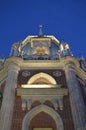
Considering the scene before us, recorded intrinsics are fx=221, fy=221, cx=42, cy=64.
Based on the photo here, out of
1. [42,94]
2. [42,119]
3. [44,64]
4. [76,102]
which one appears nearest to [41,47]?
[44,64]

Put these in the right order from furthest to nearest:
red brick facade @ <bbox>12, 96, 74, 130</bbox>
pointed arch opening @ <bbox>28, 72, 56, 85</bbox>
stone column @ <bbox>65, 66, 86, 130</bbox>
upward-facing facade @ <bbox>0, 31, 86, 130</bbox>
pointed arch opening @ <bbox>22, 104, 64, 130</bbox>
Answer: pointed arch opening @ <bbox>28, 72, 56, 85</bbox> < upward-facing facade @ <bbox>0, 31, 86, 130</bbox> < red brick facade @ <bbox>12, 96, 74, 130</bbox> < pointed arch opening @ <bbox>22, 104, 64, 130</bbox> < stone column @ <bbox>65, 66, 86, 130</bbox>

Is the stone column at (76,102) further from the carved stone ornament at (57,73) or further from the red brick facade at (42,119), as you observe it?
the carved stone ornament at (57,73)

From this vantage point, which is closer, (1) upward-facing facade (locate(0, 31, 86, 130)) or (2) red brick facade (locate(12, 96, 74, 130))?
(2) red brick facade (locate(12, 96, 74, 130))

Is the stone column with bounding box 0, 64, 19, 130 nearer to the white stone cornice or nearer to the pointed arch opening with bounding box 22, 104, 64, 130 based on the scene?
the white stone cornice

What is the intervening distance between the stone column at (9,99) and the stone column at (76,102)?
15.0ft

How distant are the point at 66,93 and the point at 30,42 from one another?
44.1ft

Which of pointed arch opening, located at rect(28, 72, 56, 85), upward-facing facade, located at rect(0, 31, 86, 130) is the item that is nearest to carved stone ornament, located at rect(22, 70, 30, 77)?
upward-facing facade, located at rect(0, 31, 86, 130)

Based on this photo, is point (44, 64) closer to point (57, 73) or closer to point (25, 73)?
point (57, 73)

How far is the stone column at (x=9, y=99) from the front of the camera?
15.2 metres

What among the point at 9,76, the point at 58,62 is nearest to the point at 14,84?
the point at 9,76

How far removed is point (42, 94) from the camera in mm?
17875

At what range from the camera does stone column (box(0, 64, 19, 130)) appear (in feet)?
49.8

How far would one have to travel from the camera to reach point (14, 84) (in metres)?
18.6

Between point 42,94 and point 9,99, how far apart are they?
8.85 feet
